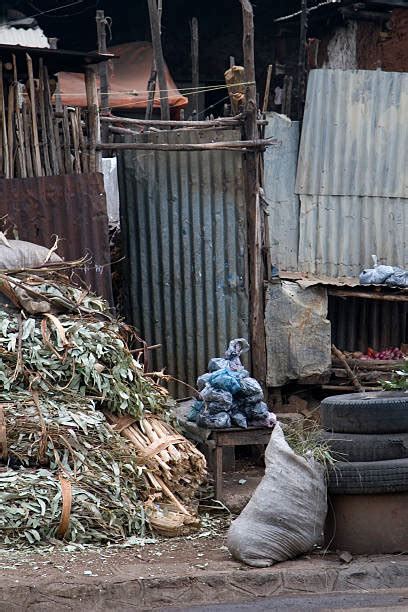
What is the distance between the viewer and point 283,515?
6910 millimetres

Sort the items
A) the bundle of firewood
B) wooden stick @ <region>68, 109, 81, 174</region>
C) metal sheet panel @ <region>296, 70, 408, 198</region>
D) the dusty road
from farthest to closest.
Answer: metal sheet panel @ <region>296, 70, 408, 198</region>
wooden stick @ <region>68, 109, 81, 174</region>
the bundle of firewood
the dusty road

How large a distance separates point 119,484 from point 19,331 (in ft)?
5.02

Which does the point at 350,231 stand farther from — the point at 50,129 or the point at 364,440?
the point at 364,440

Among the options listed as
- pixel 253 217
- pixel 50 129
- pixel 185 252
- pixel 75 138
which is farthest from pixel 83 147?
pixel 253 217

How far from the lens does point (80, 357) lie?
8328 mm

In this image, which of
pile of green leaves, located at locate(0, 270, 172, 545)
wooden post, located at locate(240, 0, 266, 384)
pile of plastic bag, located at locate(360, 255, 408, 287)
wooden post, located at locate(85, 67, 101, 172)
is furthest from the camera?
pile of plastic bag, located at locate(360, 255, 408, 287)

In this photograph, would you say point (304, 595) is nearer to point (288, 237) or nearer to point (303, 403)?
point (303, 403)

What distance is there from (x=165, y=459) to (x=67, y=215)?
2.69 metres

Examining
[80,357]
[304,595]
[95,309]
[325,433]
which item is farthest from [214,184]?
[304,595]

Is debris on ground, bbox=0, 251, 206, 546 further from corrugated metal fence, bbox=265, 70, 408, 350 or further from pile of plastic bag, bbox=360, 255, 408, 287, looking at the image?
corrugated metal fence, bbox=265, 70, 408, 350

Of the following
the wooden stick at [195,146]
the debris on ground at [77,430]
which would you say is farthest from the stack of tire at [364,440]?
the wooden stick at [195,146]

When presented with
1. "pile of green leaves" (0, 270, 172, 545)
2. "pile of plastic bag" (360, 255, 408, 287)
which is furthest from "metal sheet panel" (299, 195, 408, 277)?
"pile of green leaves" (0, 270, 172, 545)

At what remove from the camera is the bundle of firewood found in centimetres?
810

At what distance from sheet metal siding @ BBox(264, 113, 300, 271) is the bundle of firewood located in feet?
13.7
